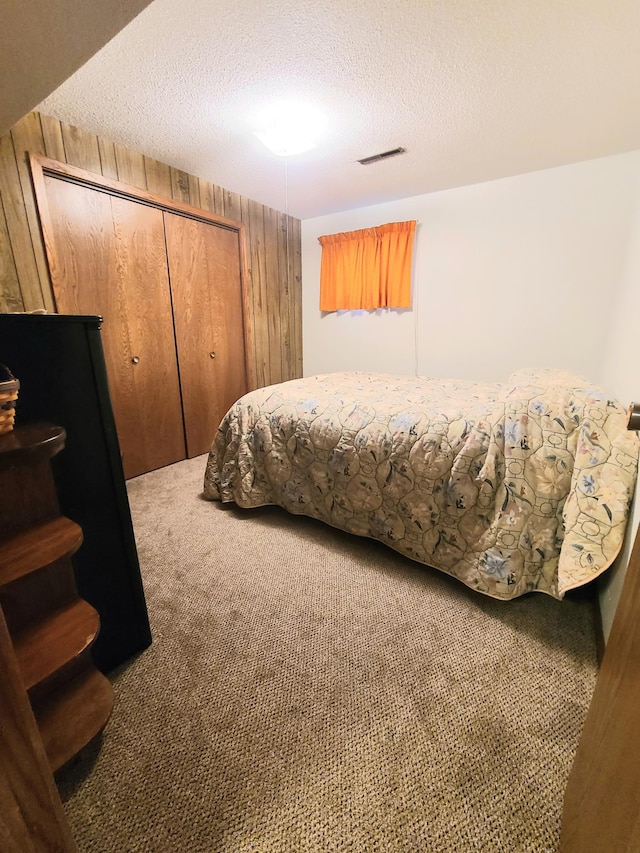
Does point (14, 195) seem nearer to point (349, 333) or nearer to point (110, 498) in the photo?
point (110, 498)

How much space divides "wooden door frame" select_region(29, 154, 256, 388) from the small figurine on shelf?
1.82 metres

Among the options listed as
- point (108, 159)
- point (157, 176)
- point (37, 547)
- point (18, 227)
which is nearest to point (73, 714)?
point (37, 547)

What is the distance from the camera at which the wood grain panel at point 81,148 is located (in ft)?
6.68

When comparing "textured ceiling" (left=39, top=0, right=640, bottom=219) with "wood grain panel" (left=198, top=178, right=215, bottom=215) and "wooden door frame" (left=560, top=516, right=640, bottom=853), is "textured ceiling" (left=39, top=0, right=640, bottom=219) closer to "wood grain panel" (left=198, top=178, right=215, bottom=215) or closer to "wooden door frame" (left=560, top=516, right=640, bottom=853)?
"wood grain panel" (left=198, top=178, right=215, bottom=215)

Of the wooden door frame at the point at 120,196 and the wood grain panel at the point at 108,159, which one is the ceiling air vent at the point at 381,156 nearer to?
the wooden door frame at the point at 120,196

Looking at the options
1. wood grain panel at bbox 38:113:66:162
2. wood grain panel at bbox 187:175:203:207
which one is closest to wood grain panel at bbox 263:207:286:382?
wood grain panel at bbox 187:175:203:207

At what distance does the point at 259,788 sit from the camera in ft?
2.81

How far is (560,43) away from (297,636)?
2.69 metres

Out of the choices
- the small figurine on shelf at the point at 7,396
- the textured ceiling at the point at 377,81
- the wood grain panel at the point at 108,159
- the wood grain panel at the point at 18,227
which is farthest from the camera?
the wood grain panel at the point at 108,159

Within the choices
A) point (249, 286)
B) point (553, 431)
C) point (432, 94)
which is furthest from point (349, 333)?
point (553, 431)

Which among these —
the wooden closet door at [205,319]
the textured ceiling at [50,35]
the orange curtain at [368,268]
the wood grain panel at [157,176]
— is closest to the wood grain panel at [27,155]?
the wood grain panel at [157,176]

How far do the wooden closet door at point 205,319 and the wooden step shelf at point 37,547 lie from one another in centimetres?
215

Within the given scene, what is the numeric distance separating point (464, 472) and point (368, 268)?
8.99 ft

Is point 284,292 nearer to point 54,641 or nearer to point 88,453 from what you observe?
point 88,453
